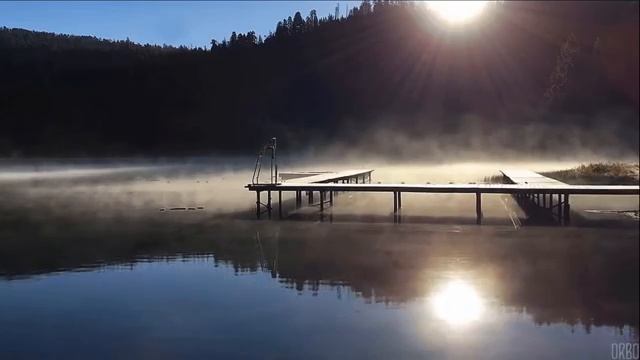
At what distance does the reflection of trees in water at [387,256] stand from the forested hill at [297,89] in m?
33.5

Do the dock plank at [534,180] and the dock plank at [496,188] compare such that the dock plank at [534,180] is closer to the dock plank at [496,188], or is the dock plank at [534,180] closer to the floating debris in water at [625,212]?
the dock plank at [496,188]

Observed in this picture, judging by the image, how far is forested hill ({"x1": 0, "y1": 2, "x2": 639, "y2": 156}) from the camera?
5184 centimetres

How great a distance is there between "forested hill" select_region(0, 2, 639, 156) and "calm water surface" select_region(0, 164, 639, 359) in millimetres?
33850

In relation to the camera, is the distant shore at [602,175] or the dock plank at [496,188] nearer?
the dock plank at [496,188]

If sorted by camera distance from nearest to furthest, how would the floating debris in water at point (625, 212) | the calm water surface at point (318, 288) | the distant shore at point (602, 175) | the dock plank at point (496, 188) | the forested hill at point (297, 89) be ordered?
the calm water surface at point (318, 288) → the dock plank at point (496, 188) → the floating debris in water at point (625, 212) → the distant shore at point (602, 175) → the forested hill at point (297, 89)

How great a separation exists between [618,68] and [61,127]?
5797 cm

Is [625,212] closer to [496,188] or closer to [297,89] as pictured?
[496,188]

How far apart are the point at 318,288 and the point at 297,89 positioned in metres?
60.8

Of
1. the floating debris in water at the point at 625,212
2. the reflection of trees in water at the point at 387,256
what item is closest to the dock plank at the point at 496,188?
the floating debris in water at the point at 625,212

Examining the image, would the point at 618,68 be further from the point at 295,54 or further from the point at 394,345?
the point at 295,54

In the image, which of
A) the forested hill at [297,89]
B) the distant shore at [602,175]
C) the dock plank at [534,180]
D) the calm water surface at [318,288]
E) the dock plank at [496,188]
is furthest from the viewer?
the forested hill at [297,89]

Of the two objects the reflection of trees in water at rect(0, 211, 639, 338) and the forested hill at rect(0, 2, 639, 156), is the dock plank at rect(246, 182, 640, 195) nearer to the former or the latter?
the reflection of trees in water at rect(0, 211, 639, 338)

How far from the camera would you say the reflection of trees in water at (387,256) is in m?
5.95

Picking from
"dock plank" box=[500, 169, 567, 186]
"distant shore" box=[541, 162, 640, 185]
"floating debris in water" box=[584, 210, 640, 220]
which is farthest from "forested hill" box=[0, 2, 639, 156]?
"floating debris in water" box=[584, 210, 640, 220]
